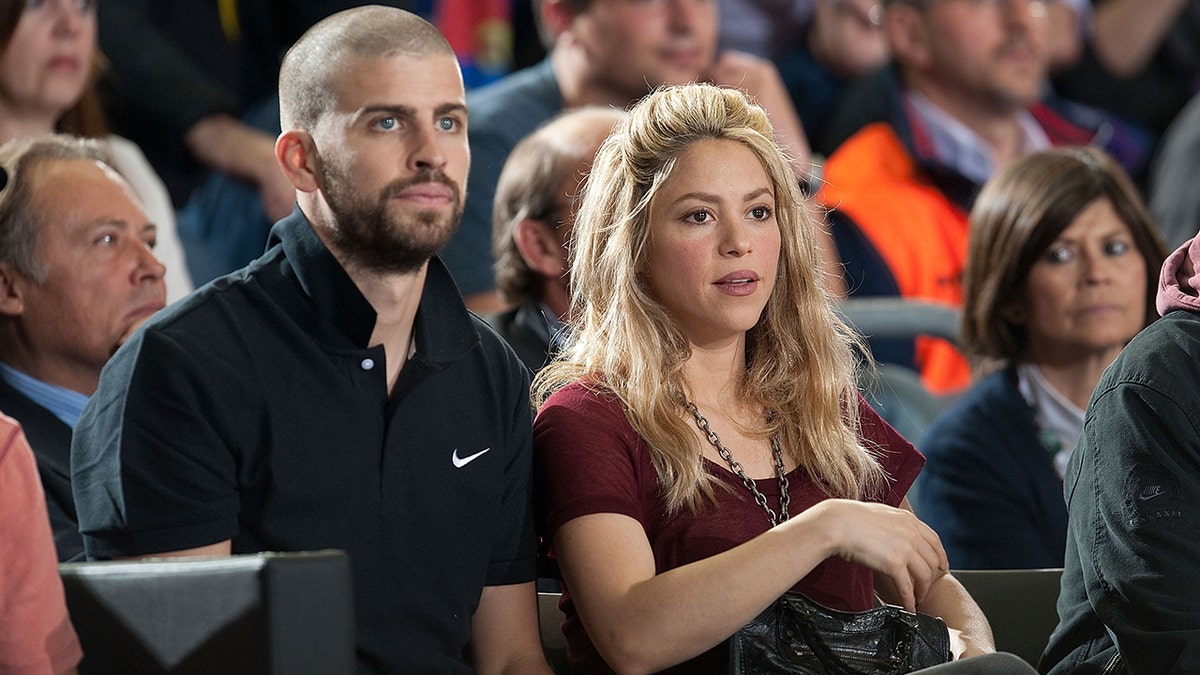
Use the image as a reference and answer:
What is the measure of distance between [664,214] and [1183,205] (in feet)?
9.42

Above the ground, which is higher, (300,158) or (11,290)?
(300,158)

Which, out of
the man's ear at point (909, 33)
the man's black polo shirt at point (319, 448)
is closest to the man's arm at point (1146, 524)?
the man's black polo shirt at point (319, 448)

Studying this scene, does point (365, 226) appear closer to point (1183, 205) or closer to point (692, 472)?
point (692, 472)

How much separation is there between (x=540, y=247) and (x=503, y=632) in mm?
891

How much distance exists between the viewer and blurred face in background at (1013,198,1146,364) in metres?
2.85

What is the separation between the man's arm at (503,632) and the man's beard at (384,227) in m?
0.40

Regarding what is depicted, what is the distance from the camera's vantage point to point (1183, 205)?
4355 millimetres

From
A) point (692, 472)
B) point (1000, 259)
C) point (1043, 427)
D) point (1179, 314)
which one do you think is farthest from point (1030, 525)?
point (692, 472)

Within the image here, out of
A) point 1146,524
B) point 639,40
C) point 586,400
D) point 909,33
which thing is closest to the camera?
point 1146,524

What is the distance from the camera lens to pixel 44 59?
9.87ft

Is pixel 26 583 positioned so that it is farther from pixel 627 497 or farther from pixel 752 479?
pixel 752 479

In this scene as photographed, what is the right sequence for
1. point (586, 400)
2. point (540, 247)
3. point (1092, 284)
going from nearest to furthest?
point (586, 400), point (540, 247), point (1092, 284)

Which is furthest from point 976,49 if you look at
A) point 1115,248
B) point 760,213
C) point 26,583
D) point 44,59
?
point 26,583

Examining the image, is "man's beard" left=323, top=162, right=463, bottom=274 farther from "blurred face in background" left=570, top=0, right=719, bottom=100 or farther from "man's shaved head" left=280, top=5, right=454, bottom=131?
"blurred face in background" left=570, top=0, right=719, bottom=100
